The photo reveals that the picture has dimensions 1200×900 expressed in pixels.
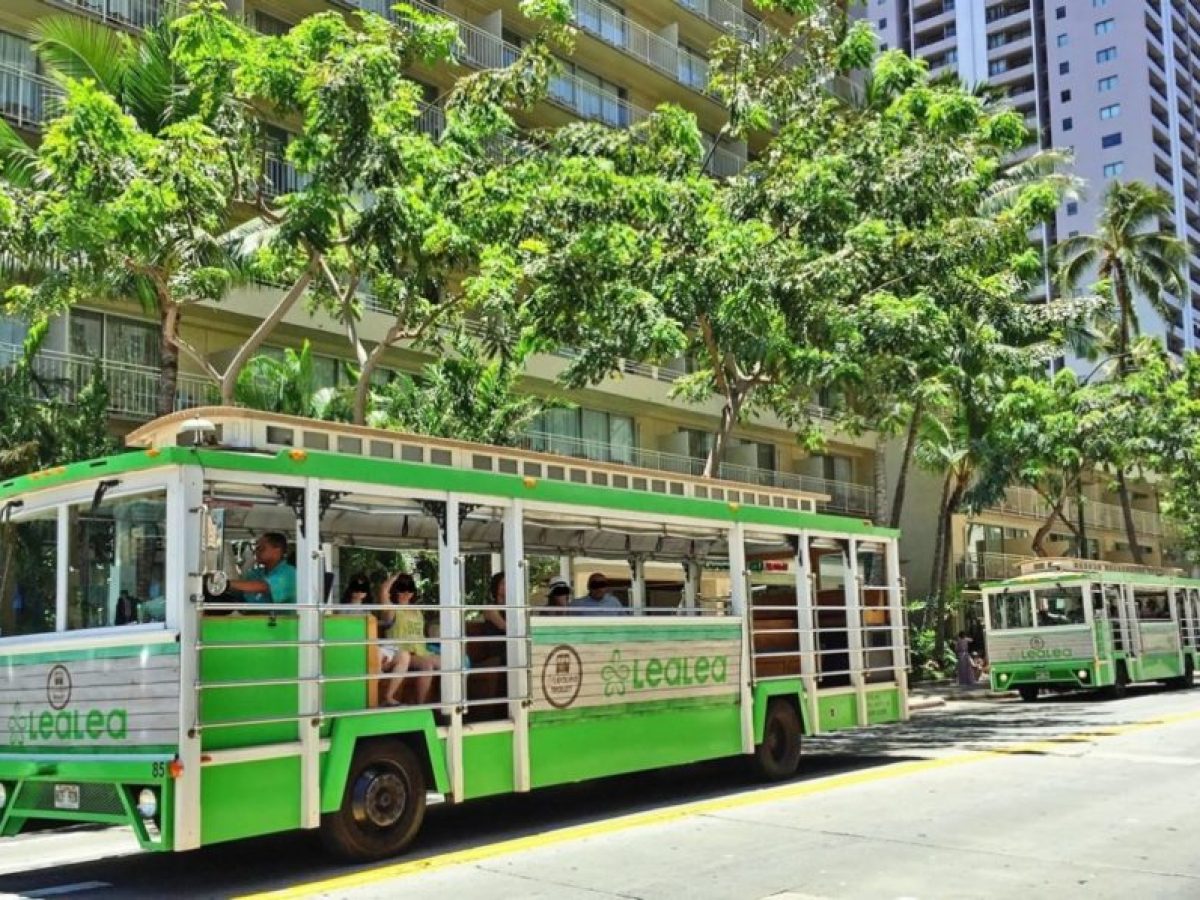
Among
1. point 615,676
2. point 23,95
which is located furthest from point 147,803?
point 23,95

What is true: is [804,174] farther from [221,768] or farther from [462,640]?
[221,768]

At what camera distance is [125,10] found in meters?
24.1

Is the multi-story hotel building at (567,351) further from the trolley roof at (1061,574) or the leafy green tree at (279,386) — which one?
the trolley roof at (1061,574)

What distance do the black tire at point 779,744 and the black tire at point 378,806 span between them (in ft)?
16.0

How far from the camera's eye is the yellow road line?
320 inches

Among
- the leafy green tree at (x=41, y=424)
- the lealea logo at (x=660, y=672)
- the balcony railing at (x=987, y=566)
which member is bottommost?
the lealea logo at (x=660, y=672)

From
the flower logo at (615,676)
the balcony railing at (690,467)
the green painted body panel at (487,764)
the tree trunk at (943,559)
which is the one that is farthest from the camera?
the tree trunk at (943,559)

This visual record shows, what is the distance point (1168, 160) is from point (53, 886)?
340 ft

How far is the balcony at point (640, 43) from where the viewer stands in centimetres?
3609

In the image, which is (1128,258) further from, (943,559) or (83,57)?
(83,57)

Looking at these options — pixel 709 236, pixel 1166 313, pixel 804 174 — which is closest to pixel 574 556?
pixel 709 236

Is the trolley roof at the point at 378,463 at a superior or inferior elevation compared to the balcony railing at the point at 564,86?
inferior

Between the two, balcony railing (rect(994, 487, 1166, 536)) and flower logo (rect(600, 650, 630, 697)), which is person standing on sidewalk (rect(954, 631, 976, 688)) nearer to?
balcony railing (rect(994, 487, 1166, 536))

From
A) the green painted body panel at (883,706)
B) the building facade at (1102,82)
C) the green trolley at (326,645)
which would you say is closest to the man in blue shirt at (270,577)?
the green trolley at (326,645)
